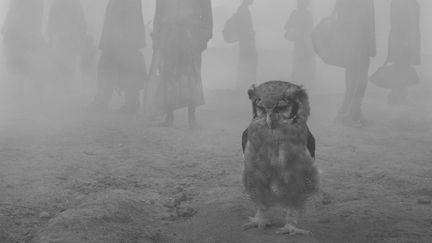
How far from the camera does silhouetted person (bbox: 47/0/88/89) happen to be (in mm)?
12180

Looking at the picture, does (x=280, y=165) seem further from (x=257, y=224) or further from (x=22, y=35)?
(x=22, y=35)

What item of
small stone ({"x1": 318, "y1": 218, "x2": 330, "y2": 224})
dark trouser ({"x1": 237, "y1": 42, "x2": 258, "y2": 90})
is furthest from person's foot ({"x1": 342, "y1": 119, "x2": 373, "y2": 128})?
dark trouser ({"x1": 237, "y1": 42, "x2": 258, "y2": 90})

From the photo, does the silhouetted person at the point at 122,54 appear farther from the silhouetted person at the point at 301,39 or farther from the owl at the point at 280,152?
the silhouetted person at the point at 301,39

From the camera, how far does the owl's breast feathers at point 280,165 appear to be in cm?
311

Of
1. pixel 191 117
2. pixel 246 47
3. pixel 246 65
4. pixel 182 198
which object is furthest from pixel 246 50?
pixel 182 198

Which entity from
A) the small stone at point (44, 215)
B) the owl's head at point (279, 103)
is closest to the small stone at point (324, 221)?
the owl's head at point (279, 103)

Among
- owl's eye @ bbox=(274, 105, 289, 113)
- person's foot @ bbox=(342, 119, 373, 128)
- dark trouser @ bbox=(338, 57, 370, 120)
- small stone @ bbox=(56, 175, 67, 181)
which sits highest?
owl's eye @ bbox=(274, 105, 289, 113)

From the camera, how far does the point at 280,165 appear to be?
3.17 m

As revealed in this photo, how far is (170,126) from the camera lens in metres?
7.78

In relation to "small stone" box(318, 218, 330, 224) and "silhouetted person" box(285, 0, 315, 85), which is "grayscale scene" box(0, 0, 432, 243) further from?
"silhouetted person" box(285, 0, 315, 85)

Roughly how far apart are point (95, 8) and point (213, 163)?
43.8 feet

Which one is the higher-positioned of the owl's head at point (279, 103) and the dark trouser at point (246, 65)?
the owl's head at point (279, 103)

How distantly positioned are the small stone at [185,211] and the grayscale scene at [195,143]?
15mm

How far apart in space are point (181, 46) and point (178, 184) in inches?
126
